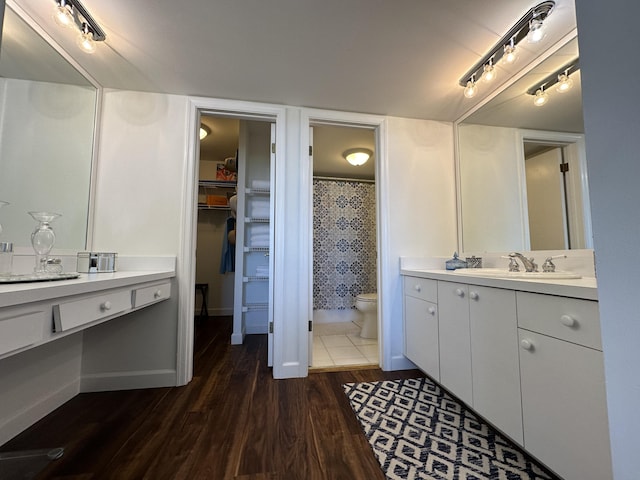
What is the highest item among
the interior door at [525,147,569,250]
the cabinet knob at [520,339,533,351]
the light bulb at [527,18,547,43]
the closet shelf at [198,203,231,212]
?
the light bulb at [527,18,547,43]

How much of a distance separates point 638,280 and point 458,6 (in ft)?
4.59

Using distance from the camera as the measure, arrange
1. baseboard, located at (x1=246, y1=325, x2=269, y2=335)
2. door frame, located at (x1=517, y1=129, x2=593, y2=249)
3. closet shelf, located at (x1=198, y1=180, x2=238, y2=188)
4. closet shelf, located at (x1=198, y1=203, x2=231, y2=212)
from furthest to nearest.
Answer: closet shelf, located at (x1=198, y1=203, x2=231, y2=212)
closet shelf, located at (x1=198, y1=180, x2=238, y2=188)
baseboard, located at (x1=246, y1=325, x2=269, y2=335)
door frame, located at (x1=517, y1=129, x2=593, y2=249)

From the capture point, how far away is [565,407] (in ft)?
2.87

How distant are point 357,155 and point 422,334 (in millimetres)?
2195

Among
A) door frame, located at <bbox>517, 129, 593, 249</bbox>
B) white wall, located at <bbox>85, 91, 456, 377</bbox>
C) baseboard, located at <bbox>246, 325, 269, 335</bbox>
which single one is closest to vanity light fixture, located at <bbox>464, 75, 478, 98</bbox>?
door frame, located at <bbox>517, 129, 593, 249</bbox>

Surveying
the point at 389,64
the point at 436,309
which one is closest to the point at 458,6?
the point at 389,64

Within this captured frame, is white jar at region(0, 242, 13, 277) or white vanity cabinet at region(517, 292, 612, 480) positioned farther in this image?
white jar at region(0, 242, 13, 277)

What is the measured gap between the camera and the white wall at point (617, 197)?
44 centimetres

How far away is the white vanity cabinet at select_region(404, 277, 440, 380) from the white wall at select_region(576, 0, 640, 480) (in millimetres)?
1175

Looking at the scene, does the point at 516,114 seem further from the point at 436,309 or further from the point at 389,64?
the point at 436,309

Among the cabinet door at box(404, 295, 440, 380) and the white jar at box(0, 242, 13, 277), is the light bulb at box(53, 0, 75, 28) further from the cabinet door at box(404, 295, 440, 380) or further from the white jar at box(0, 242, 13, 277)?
the cabinet door at box(404, 295, 440, 380)

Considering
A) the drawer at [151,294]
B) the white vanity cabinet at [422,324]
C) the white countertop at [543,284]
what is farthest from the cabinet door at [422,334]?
the drawer at [151,294]

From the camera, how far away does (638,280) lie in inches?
16.8

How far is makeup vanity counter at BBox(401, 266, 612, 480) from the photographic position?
0.81 meters
